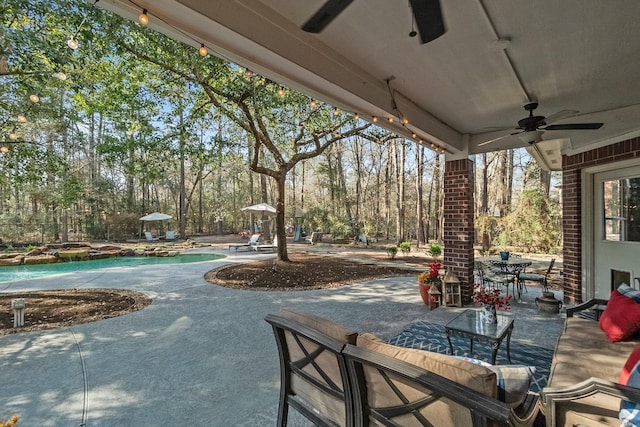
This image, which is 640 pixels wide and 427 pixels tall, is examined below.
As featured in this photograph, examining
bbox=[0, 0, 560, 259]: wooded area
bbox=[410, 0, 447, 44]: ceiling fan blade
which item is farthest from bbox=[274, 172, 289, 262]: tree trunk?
bbox=[410, 0, 447, 44]: ceiling fan blade

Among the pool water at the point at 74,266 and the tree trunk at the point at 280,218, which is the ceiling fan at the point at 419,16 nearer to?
the tree trunk at the point at 280,218

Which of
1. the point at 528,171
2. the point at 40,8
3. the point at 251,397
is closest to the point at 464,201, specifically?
the point at 251,397

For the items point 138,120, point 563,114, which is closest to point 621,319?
point 563,114

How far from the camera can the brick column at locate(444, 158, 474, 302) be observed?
495 cm

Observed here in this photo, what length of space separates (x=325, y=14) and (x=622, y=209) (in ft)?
16.9

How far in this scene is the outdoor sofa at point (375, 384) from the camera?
1.18 m

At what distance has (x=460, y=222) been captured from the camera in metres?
5.05

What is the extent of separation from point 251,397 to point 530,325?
3619 mm

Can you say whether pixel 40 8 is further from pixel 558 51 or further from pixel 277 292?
pixel 558 51

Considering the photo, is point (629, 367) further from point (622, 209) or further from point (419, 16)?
point (622, 209)

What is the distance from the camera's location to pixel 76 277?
7.31m

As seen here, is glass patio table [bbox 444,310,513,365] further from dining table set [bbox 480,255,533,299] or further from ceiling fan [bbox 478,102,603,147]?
dining table set [bbox 480,255,533,299]

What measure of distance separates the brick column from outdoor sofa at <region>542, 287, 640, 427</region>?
5.80 feet

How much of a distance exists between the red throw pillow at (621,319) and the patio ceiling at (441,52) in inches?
81.6
